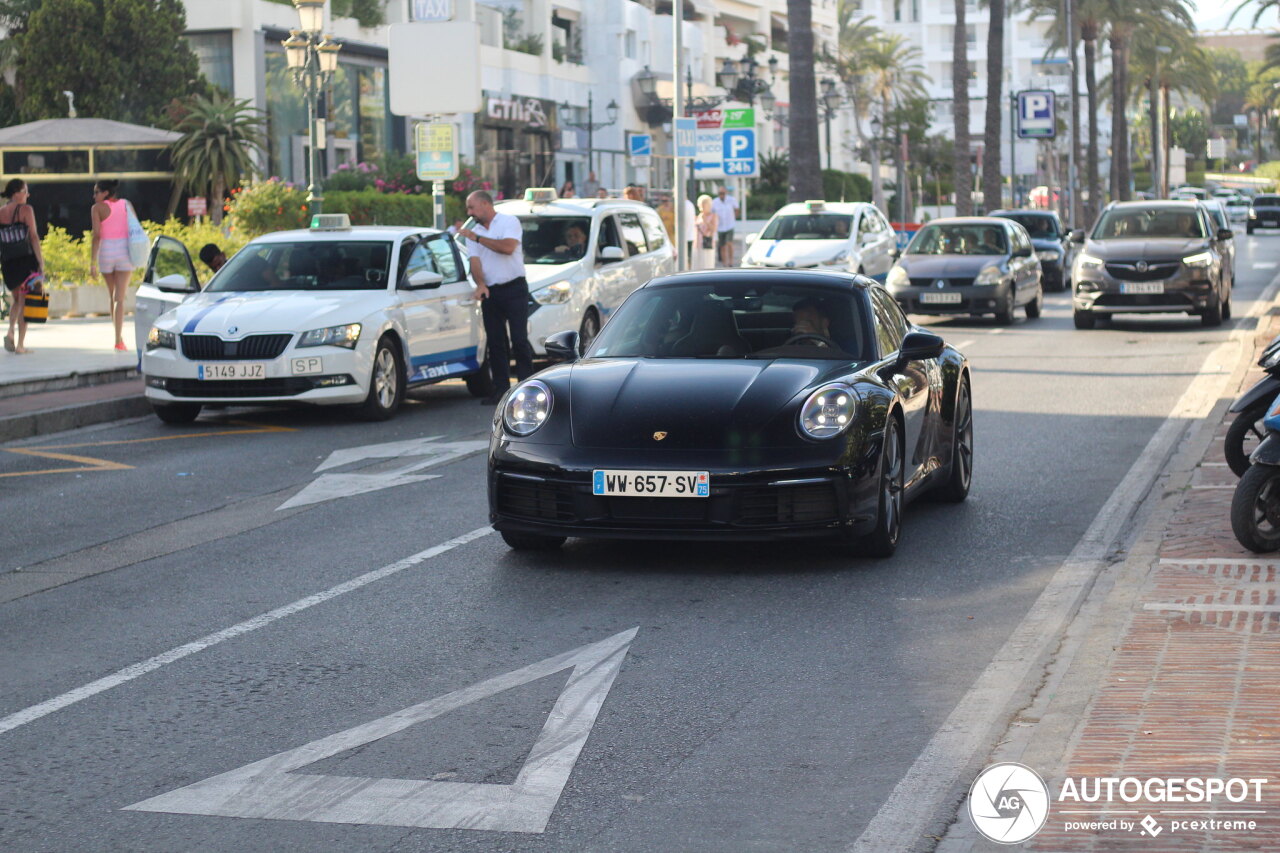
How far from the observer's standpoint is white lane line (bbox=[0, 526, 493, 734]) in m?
5.96

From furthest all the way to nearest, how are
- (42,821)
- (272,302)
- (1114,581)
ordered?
(272,302)
(1114,581)
(42,821)

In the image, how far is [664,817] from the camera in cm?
478

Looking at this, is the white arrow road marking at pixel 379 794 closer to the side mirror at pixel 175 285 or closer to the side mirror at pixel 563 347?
the side mirror at pixel 563 347

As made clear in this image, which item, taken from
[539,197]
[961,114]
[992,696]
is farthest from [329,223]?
[961,114]

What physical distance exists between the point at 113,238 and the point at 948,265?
11.4 m

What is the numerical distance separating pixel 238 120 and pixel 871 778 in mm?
36657

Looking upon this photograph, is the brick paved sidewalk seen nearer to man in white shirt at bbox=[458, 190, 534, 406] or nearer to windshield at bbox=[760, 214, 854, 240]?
man in white shirt at bbox=[458, 190, 534, 406]

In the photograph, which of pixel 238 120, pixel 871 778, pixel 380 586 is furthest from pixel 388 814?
pixel 238 120

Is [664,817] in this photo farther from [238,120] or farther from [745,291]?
[238,120]

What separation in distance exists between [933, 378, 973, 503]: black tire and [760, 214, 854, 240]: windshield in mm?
18217

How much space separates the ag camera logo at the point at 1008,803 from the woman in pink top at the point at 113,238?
55.8 feet

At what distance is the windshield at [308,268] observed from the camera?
15.6 meters

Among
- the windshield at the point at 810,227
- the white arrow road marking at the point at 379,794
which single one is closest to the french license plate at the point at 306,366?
the white arrow road marking at the point at 379,794

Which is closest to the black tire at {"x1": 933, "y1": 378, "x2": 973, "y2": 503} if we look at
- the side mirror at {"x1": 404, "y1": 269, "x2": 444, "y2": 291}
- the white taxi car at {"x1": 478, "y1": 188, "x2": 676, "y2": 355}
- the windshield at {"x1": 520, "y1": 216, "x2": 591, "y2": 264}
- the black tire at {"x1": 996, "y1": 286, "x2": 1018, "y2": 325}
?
the side mirror at {"x1": 404, "y1": 269, "x2": 444, "y2": 291}
